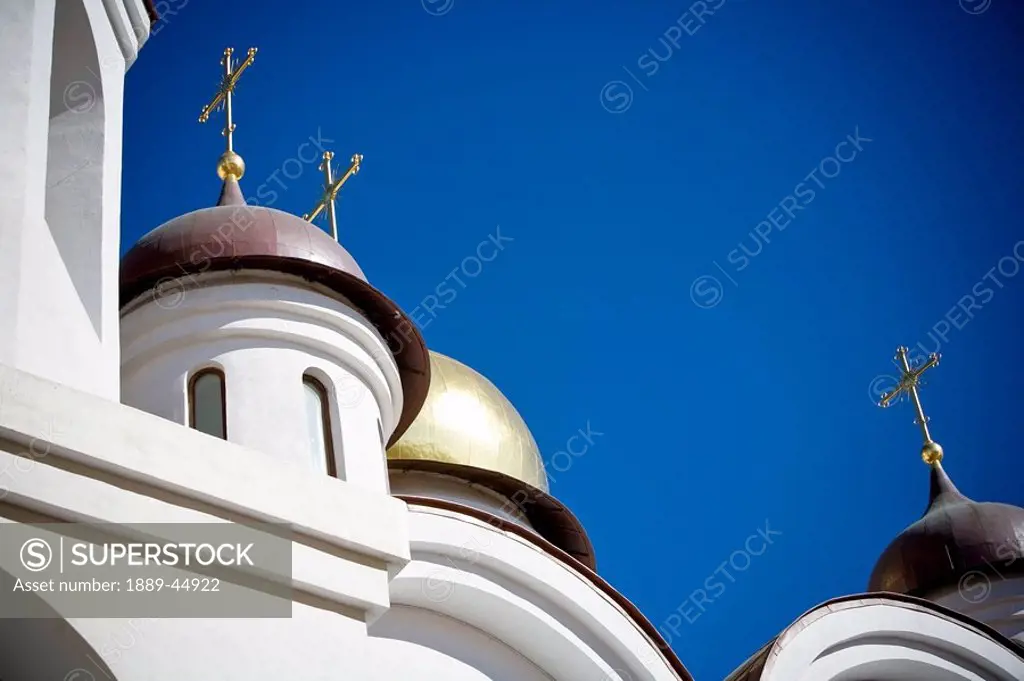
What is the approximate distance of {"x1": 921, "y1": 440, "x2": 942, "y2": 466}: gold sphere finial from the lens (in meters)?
17.9

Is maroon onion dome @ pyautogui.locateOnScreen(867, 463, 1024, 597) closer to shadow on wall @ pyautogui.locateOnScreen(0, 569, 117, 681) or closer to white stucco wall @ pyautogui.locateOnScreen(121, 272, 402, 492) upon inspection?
white stucco wall @ pyautogui.locateOnScreen(121, 272, 402, 492)

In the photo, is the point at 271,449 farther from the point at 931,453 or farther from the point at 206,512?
the point at 931,453

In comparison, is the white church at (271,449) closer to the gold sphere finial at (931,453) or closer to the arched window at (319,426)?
the arched window at (319,426)

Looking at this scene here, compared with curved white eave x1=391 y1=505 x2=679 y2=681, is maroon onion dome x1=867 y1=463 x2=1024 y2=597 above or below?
above

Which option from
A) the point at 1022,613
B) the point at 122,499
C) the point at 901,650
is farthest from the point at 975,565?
the point at 122,499

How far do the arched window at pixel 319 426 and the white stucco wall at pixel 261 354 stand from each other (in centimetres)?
6

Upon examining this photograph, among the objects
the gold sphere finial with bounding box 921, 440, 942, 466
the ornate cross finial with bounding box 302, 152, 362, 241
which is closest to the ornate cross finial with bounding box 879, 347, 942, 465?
the gold sphere finial with bounding box 921, 440, 942, 466

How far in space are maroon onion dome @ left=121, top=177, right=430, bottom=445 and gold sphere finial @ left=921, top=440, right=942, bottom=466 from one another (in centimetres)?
854

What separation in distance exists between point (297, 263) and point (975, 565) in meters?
8.88

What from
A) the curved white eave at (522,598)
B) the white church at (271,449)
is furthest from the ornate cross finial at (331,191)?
the curved white eave at (522,598)

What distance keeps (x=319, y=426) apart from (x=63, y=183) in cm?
355

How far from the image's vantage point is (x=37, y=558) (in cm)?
564

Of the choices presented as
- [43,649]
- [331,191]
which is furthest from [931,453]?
[43,649]

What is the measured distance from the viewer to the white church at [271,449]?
19.7ft
